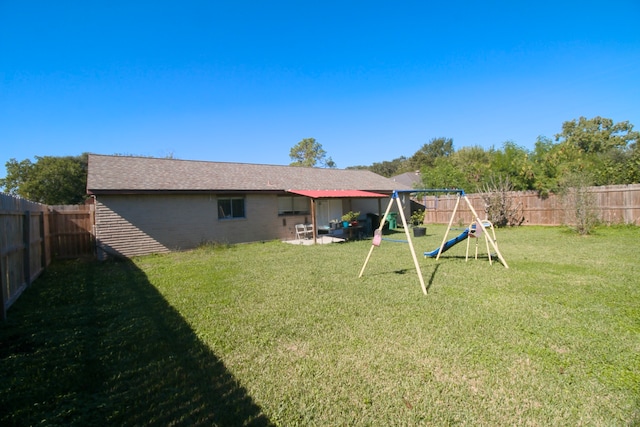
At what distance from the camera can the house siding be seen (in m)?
11.7

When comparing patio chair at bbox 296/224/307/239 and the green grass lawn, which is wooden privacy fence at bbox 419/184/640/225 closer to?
the green grass lawn

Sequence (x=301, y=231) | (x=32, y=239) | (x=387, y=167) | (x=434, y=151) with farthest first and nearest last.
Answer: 1. (x=387, y=167)
2. (x=434, y=151)
3. (x=301, y=231)
4. (x=32, y=239)

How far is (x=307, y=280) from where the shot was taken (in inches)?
289

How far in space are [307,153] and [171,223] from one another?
52.5 meters

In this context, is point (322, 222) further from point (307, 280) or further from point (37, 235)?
point (37, 235)

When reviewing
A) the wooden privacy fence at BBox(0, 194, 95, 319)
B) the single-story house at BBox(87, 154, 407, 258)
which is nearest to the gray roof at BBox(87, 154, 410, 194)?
the single-story house at BBox(87, 154, 407, 258)

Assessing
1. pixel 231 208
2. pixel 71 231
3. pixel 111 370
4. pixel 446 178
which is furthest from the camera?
pixel 446 178

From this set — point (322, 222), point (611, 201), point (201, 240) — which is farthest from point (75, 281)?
point (611, 201)

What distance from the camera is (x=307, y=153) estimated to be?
63.8 m

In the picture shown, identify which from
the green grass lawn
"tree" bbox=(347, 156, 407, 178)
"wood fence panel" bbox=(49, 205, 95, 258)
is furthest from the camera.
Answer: "tree" bbox=(347, 156, 407, 178)

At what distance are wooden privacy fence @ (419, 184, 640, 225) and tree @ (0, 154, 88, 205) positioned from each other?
36.6 metres

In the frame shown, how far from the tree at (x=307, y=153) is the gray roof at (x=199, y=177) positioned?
43289 mm

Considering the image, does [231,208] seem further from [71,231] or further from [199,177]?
[71,231]

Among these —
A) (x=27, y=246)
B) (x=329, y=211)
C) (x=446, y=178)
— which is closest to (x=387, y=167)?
(x=446, y=178)
